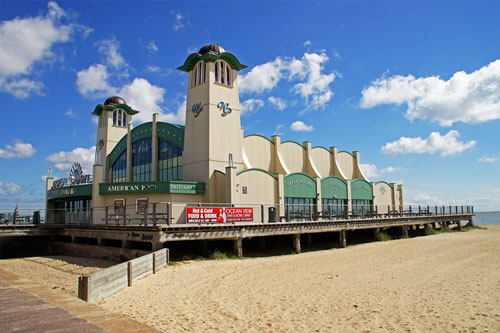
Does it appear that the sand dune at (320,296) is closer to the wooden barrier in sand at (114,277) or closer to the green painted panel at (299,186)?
the wooden barrier in sand at (114,277)

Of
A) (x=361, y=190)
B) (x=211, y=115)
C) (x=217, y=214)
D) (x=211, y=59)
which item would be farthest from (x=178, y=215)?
(x=361, y=190)

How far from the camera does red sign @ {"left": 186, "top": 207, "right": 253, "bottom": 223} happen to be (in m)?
17.3

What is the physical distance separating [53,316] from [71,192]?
25.8m

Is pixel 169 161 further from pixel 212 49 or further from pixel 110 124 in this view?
pixel 110 124

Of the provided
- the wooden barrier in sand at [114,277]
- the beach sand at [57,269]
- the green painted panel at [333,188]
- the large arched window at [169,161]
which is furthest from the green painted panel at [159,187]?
the green painted panel at [333,188]

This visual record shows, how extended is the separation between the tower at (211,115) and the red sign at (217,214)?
5.01 m

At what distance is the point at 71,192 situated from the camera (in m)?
30.0

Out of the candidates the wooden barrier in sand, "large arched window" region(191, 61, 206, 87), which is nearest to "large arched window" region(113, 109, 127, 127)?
"large arched window" region(191, 61, 206, 87)

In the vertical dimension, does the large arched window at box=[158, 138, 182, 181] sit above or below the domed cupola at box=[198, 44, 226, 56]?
below

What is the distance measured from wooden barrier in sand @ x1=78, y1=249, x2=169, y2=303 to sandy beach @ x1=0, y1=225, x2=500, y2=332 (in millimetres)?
277

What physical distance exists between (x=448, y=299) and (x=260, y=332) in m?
5.54

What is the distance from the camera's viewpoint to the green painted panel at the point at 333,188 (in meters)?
30.2

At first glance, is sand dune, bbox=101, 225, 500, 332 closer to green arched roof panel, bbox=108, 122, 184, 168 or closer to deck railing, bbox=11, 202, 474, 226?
deck railing, bbox=11, 202, 474, 226

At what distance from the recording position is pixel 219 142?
82.2 ft
